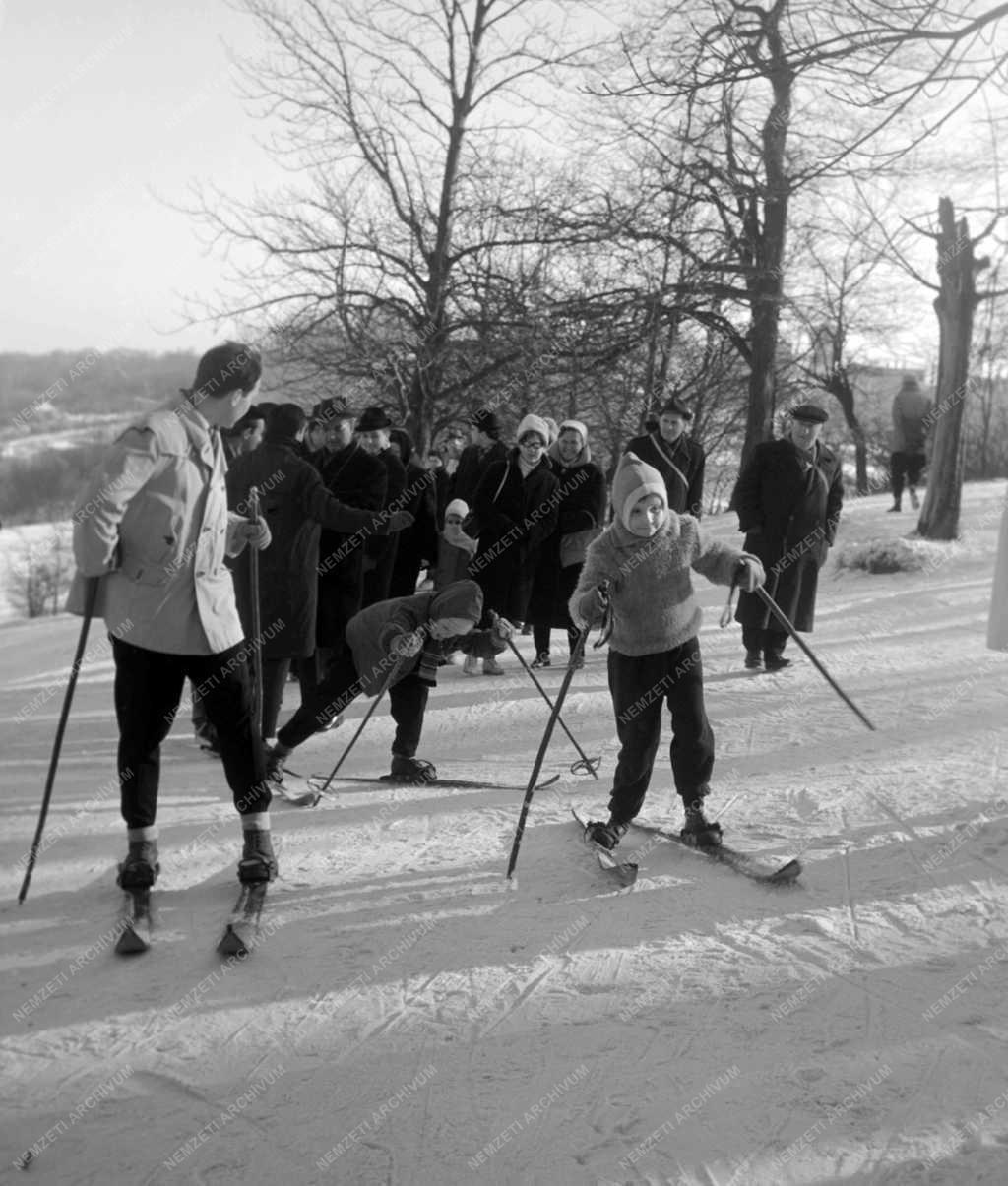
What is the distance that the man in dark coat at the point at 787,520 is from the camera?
301 inches

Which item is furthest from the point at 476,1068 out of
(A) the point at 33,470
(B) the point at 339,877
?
(A) the point at 33,470

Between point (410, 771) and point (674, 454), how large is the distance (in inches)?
150

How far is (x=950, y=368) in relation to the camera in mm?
12906

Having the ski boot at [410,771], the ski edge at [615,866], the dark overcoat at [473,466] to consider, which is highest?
the dark overcoat at [473,466]

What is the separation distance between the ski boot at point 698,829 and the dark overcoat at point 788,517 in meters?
3.25

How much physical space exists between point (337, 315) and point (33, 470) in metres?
48.8

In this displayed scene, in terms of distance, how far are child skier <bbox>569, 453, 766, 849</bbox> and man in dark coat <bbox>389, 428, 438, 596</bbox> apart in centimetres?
332

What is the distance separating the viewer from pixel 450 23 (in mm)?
15906

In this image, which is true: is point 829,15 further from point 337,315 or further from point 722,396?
point 722,396

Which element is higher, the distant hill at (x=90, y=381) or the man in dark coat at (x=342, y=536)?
the distant hill at (x=90, y=381)

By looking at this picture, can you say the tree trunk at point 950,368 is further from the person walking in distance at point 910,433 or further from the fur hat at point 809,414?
the fur hat at point 809,414

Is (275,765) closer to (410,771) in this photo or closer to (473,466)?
(410,771)

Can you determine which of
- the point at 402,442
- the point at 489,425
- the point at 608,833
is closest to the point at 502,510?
the point at 489,425

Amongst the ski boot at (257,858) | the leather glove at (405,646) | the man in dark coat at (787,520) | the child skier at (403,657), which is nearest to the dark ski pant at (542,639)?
the man in dark coat at (787,520)
